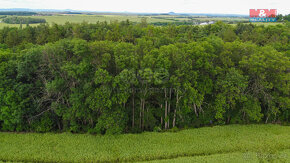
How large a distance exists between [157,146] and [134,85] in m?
7.59

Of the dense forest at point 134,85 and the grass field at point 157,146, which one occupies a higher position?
the dense forest at point 134,85

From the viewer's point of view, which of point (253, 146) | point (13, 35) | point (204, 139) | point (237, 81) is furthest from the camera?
point (13, 35)

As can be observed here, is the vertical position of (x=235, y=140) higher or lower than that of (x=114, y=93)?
lower

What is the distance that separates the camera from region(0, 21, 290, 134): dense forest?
2245cm

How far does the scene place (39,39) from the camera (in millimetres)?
35812

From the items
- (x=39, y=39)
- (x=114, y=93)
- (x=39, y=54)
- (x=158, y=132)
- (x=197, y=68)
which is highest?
(x=39, y=39)

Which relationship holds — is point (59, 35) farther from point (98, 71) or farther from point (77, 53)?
point (98, 71)

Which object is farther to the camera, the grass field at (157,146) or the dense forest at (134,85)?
the dense forest at (134,85)

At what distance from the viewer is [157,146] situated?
20625 mm

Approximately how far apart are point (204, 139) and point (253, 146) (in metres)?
4.90

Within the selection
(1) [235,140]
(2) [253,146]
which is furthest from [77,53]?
(2) [253,146]

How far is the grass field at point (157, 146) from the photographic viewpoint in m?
18.7

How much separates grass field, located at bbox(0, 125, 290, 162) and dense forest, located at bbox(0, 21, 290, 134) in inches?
83.5

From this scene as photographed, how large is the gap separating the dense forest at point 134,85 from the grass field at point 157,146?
212 centimetres
